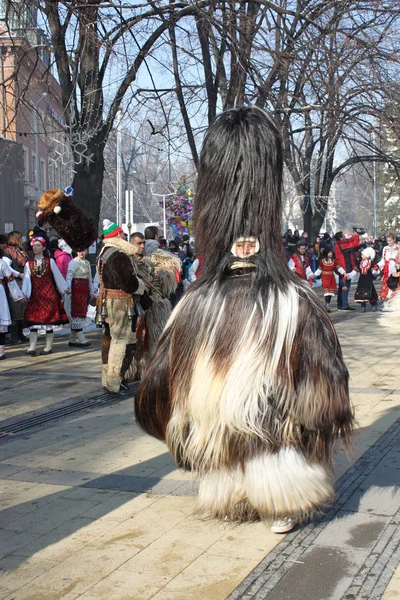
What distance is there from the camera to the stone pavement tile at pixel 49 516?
469cm

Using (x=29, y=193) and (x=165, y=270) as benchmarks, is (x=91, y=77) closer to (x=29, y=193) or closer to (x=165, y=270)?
(x=165, y=270)

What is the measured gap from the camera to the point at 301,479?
4184 millimetres

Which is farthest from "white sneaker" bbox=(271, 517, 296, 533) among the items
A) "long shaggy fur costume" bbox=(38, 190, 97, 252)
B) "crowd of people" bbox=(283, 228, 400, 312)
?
"crowd of people" bbox=(283, 228, 400, 312)

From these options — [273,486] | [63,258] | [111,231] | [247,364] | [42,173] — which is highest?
[42,173]

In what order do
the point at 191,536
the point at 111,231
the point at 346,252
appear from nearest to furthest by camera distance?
the point at 191,536 → the point at 111,231 → the point at 346,252

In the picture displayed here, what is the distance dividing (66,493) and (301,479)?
182cm

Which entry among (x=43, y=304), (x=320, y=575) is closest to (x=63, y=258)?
(x=43, y=304)

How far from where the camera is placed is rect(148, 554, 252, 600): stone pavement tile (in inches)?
146

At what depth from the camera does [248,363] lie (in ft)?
13.8

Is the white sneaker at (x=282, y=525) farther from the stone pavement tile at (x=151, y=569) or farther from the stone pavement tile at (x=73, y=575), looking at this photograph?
the stone pavement tile at (x=73, y=575)

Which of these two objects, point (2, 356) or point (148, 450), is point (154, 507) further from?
point (2, 356)

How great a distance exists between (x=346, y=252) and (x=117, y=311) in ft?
39.9

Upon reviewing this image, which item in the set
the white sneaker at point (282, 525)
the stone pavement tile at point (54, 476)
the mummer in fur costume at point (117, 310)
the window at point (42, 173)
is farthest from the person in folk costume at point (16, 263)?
the window at point (42, 173)

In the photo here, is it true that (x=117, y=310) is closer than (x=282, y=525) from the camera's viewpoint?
No
